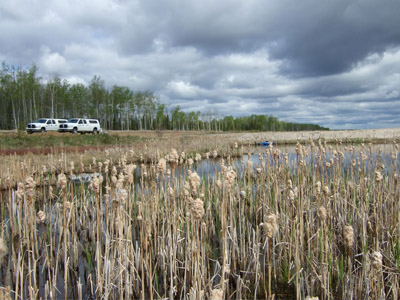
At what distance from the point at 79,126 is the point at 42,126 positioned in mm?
4076

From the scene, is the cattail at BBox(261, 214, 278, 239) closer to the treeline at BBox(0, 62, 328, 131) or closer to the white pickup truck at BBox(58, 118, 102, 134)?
the white pickup truck at BBox(58, 118, 102, 134)

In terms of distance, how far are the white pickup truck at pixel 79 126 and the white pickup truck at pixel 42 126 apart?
0.92 m

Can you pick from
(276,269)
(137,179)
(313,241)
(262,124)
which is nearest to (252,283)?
(276,269)

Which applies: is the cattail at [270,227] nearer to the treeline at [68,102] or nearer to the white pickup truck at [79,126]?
the white pickup truck at [79,126]

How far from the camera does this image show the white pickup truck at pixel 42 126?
30.3 meters

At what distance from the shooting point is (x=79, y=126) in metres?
32.9

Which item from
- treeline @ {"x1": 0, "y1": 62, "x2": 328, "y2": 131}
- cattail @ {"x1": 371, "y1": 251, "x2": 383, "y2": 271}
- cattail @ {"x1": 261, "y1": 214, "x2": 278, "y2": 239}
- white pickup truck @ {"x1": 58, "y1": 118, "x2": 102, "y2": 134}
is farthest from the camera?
treeline @ {"x1": 0, "y1": 62, "x2": 328, "y2": 131}

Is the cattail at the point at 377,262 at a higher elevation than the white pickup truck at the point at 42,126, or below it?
below

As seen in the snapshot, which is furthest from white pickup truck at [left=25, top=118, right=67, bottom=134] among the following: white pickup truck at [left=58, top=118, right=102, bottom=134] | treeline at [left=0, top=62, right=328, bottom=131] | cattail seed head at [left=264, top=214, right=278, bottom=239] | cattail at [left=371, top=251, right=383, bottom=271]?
cattail at [left=371, top=251, right=383, bottom=271]

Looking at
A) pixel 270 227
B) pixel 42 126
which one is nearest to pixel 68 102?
pixel 42 126

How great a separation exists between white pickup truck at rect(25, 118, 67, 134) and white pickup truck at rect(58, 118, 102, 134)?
923 millimetres

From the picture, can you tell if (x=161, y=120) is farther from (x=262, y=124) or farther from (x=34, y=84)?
(x=262, y=124)

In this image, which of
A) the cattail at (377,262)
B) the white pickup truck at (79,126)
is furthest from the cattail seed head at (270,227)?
the white pickup truck at (79,126)

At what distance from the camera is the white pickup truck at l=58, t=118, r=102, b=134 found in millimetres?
31516
